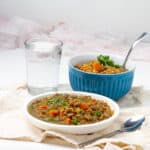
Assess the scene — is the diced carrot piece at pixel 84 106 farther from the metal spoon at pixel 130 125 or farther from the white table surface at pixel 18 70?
the white table surface at pixel 18 70

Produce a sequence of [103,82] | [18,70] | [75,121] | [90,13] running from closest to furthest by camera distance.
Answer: [75,121], [103,82], [18,70], [90,13]

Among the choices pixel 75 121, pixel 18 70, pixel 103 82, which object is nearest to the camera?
pixel 75 121

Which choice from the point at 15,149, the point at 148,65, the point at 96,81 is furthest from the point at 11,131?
the point at 148,65

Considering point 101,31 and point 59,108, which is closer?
point 59,108

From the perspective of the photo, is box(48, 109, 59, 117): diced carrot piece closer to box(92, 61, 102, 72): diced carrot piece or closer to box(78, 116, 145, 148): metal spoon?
box(78, 116, 145, 148): metal spoon

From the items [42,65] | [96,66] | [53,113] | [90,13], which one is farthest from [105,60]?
[90,13]

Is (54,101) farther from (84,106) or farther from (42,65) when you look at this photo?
(42,65)

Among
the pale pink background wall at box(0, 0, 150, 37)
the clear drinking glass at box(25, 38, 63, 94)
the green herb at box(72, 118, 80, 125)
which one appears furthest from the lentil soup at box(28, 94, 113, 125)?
the pale pink background wall at box(0, 0, 150, 37)

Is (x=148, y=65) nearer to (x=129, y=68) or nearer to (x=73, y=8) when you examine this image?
(x=129, y=68)

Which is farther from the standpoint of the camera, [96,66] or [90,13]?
[90,13]
